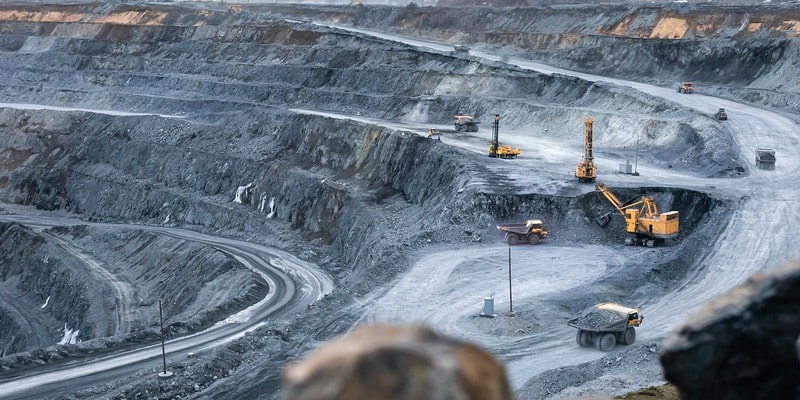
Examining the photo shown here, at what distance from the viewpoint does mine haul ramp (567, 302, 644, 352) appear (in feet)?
84.8

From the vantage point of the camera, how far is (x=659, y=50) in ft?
236

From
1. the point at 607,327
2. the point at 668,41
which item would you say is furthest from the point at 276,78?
the point at 607,327

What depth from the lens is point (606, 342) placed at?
84.8 feet

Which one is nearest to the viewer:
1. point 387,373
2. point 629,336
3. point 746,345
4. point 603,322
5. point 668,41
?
point 387,373

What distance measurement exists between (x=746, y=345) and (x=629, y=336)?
17289 millimetres

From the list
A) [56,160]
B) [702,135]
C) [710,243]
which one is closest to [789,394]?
[710,243]

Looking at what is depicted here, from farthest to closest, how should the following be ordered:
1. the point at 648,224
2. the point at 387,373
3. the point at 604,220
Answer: the point at 604,220 → the point at 648,224 → the point at 387,373

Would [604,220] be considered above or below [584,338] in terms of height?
above

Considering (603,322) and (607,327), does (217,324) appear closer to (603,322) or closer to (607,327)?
(603,322)

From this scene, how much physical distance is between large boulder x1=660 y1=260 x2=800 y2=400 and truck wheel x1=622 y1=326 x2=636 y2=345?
55.6 ft

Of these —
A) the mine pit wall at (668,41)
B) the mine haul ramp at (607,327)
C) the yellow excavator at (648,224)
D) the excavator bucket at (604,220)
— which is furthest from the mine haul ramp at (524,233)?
the mine pit wall at (668,41)

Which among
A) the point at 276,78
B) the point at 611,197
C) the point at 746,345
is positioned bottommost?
the point at 611,197

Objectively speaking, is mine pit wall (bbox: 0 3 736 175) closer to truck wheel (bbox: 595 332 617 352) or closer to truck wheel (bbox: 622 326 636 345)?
truck wheel (bbox: 622 326 636 345)

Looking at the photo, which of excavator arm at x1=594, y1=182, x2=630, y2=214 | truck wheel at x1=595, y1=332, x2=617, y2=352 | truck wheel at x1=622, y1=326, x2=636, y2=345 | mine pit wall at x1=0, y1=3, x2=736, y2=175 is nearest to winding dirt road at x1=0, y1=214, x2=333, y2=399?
truck wheel at x1=595, y1=332, x2=617, y2=352
